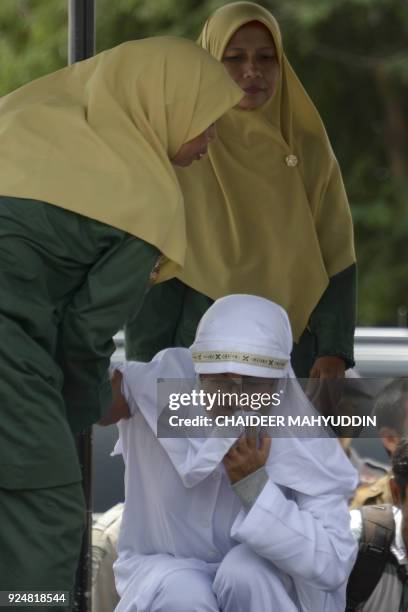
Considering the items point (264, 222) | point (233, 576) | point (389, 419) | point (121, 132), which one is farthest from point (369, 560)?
point (121, 132)

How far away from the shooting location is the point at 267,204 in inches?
149

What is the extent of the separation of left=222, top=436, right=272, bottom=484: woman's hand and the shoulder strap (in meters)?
0.46

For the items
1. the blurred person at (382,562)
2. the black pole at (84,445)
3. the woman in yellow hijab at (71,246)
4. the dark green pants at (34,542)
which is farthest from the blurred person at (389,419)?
the dark green pants at (34,542)

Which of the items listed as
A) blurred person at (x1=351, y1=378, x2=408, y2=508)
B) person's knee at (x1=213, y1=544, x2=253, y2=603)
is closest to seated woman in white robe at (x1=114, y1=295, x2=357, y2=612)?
person's knee at (x1=213, y1=544, x2=253, y2=603)

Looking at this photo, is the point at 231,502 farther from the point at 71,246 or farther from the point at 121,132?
the point at 121,132

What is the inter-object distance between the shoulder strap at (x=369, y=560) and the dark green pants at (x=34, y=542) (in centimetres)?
86

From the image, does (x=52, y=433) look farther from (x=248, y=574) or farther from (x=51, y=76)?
(x=51, y=76)

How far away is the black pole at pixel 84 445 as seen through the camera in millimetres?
3482

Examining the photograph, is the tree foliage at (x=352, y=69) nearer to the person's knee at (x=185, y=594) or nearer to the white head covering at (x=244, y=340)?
the white head covering at (x=244, y=340)

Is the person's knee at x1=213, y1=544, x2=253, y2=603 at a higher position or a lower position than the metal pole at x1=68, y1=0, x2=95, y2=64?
lower

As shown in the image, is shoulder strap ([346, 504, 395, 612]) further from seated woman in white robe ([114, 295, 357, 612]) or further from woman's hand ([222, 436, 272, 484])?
woman's hand ([222, 436, 272, 484])

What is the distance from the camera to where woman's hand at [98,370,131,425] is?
128 inches

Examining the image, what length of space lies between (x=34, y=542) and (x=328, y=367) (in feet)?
4.02

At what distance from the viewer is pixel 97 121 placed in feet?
9.42
